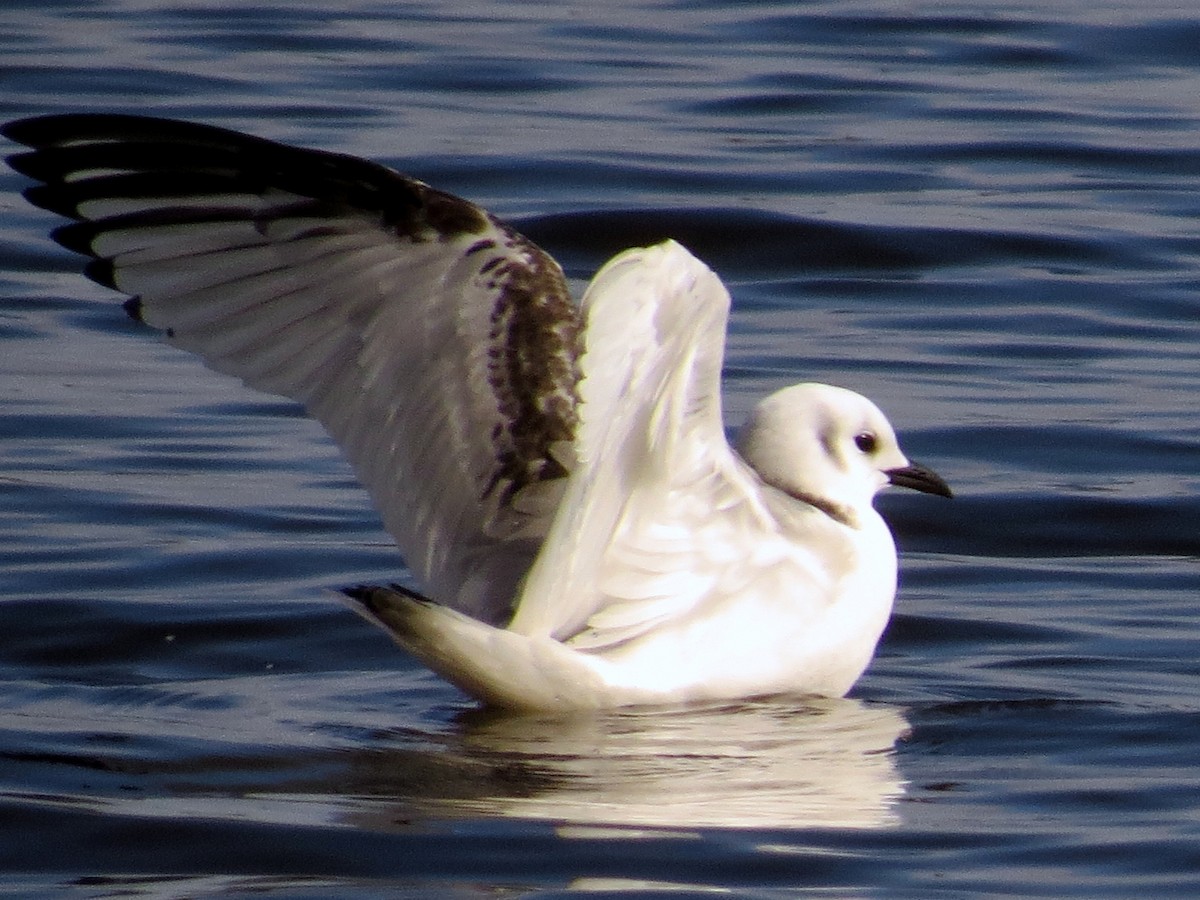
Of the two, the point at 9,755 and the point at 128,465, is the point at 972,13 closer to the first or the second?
the point at 128,465

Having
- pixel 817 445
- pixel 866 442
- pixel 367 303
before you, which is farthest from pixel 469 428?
pixel 866 442

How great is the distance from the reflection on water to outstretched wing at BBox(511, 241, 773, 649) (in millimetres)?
255

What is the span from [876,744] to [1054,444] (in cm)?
328

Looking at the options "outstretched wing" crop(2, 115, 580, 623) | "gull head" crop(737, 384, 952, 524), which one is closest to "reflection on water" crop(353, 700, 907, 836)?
"outstretched wing" crop(2, 115, 580, 623)

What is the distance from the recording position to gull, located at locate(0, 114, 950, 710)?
5926 millimetres

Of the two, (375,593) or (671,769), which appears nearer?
(671,769)

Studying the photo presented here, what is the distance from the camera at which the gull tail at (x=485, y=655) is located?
5.90 metres

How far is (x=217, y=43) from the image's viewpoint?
15336 mm

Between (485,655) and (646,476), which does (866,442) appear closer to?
(646,476)

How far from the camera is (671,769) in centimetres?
579

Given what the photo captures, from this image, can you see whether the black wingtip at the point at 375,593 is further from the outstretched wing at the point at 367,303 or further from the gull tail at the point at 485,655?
the outstretched wing at the point at 367,303

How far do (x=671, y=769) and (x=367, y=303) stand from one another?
1206 millimetres

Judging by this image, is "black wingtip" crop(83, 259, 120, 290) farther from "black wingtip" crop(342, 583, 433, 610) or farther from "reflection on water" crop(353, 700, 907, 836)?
"reflection on water" crop(353, 700, 907, 836)

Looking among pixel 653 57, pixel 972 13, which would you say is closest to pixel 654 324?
pixel 653 57
